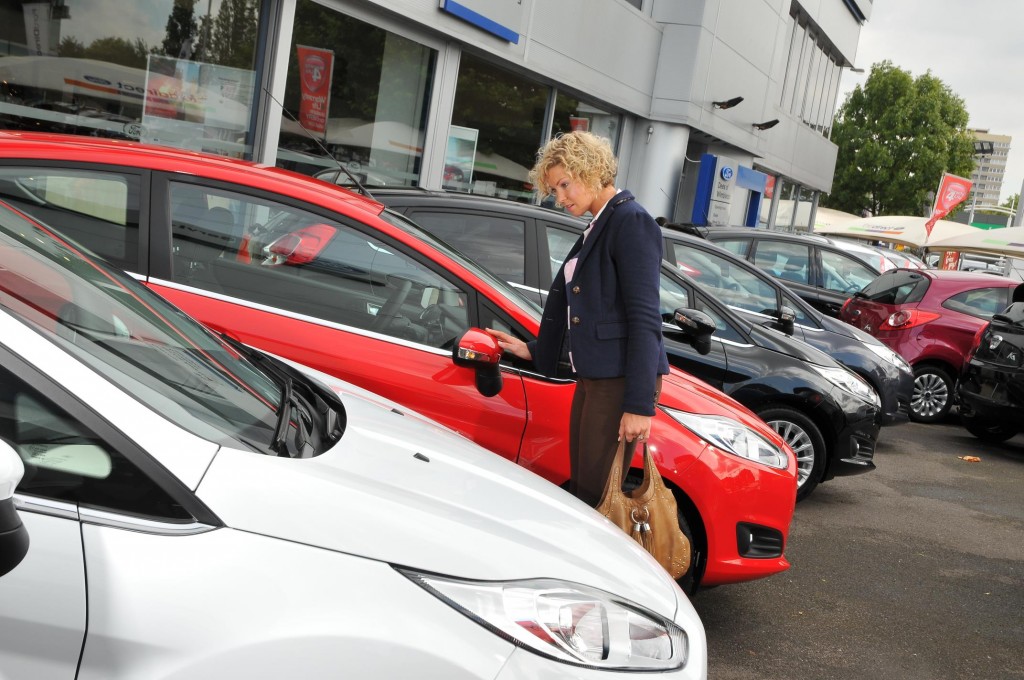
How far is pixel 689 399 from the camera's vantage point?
4035mm

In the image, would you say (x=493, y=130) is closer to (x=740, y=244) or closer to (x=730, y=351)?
(x=740, y=244)

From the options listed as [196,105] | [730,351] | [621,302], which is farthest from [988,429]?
[196,105]

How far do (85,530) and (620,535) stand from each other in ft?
4.67

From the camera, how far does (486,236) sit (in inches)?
216

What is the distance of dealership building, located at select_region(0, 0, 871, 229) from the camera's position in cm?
850

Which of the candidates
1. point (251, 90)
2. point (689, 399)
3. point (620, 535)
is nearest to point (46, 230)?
point (620, 535)

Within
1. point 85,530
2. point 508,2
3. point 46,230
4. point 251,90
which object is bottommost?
point 85,530

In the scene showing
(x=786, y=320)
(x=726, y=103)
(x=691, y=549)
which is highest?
(x=726, y=103)

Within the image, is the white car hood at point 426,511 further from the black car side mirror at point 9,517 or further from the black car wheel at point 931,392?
the black car wheel at point 931,392

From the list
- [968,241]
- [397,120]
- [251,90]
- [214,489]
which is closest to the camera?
[214,489]

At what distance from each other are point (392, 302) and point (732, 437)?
1474 mm

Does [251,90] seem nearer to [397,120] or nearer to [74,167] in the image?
[397,120]

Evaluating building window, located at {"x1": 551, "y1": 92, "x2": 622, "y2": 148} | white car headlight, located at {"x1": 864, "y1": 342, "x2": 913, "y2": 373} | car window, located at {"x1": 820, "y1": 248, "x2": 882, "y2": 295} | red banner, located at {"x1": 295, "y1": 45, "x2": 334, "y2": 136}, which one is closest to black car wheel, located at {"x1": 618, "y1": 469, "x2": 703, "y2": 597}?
white car headlight, located at {"x1": 864, "y1": 342, "x2": 913, "y2": 373}

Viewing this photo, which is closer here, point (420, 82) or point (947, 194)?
point (420, 82)
